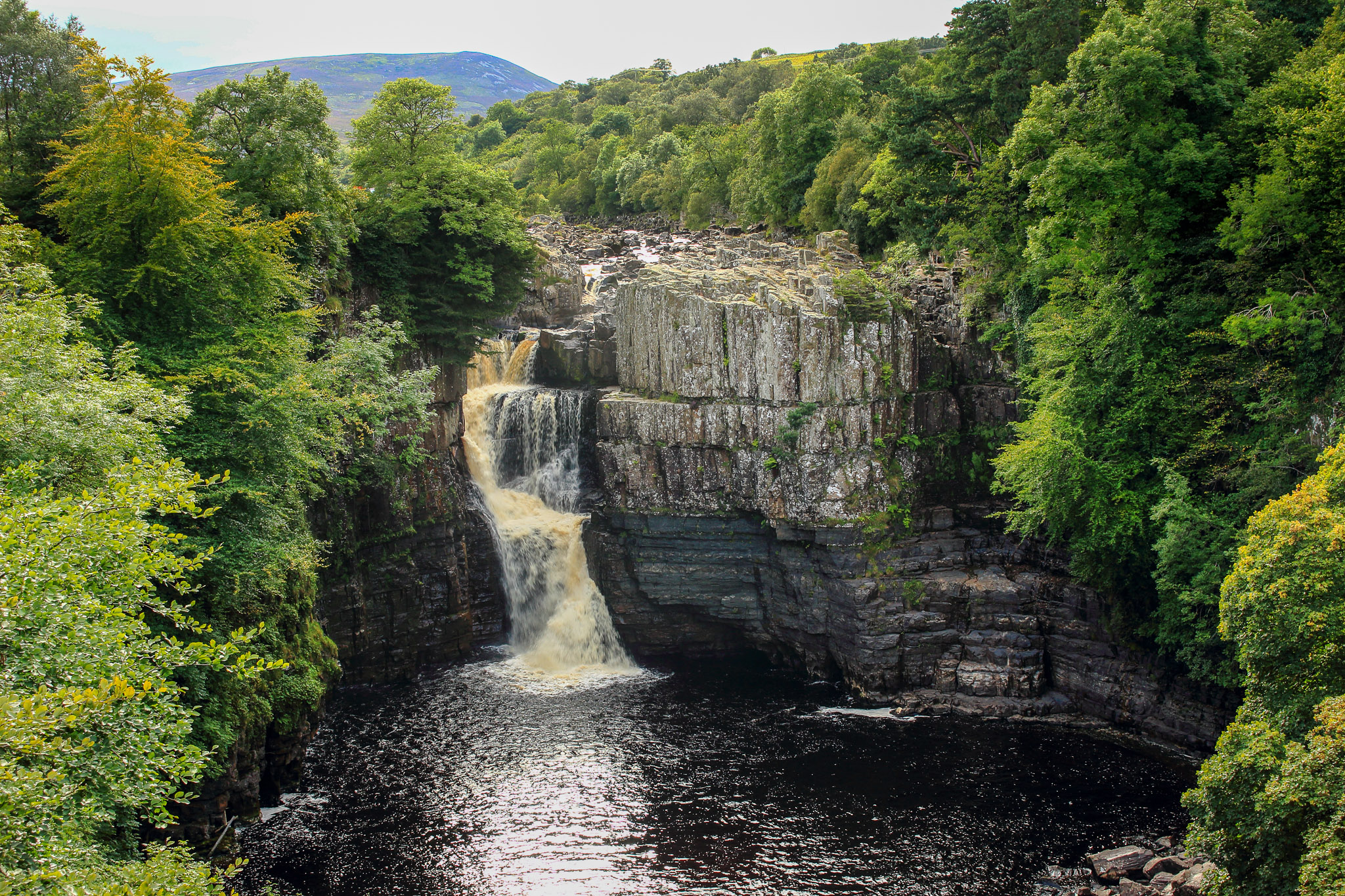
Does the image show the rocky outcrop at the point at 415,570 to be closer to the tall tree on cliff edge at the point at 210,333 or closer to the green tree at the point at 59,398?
the tall tree on cliff edge at the point at 210,333

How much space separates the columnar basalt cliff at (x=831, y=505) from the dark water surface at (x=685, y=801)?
2.96 meters

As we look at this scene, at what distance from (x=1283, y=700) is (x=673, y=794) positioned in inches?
689

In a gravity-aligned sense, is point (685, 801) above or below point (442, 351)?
below

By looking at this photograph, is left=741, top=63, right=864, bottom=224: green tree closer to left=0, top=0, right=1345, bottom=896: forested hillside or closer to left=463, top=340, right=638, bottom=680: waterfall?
left=0, top=0, right=1345, bottom=896: forested hillside

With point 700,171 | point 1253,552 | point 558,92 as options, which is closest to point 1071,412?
point 1253,552

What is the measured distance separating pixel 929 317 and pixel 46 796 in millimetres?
36471

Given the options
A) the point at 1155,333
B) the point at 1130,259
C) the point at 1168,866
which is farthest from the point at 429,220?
the point at 1168,866

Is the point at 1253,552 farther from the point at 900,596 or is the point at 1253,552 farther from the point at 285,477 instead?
the point at 285,477

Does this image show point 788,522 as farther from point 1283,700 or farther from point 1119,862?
point 1283,700

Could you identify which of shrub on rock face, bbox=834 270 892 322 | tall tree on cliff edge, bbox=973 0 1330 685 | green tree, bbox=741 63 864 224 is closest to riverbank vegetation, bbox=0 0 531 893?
shrub on rock face, bbox=834 270 892 322

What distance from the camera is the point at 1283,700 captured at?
19578mm

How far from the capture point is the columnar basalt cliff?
1369 inches

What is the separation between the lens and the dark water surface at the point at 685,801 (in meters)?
24.7

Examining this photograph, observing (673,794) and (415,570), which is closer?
(673,794)
